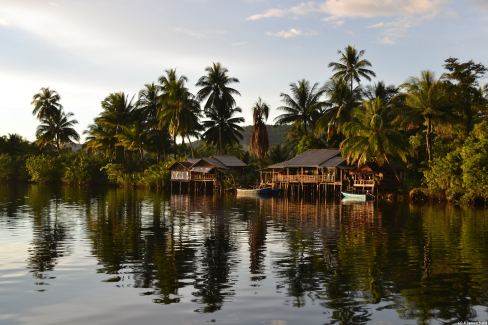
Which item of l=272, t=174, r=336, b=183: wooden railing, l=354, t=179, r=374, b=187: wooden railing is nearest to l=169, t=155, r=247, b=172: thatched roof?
l=272, t=174, r=336, b=183: wooden railing

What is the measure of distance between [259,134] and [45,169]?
41993 millimetres

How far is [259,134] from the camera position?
68.6 m

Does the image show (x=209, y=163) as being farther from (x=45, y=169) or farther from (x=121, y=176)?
(x=45, y=169)

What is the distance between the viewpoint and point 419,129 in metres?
59.8

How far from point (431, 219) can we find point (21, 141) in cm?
8962

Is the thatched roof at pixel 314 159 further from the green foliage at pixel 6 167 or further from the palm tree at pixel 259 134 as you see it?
the green foliage at pixel 6 167

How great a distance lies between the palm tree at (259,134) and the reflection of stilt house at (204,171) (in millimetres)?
2800

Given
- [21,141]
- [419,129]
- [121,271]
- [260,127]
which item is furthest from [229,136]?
[121,271]

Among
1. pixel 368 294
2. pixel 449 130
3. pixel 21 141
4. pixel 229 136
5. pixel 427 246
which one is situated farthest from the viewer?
pixel 21 141

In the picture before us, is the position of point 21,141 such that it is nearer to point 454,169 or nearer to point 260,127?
point 260,127

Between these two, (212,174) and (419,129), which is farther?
(212,174)

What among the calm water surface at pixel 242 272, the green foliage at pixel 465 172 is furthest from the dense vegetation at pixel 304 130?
the calm water surface at pixel 242 272

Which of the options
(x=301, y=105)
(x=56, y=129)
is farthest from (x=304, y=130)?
(x=56, y=129)

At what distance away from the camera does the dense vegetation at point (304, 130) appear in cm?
5028
